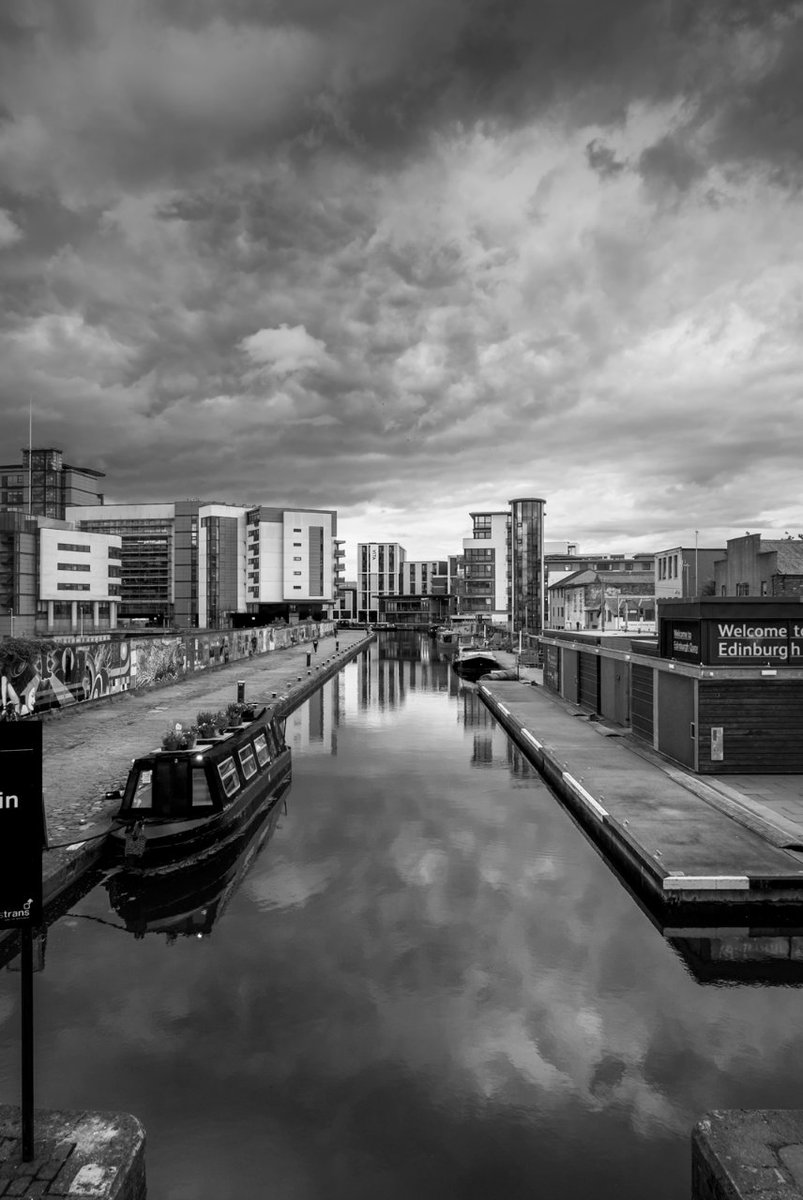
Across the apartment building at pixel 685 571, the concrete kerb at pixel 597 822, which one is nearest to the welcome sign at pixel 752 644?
the concrete kerb at pixel 597 822

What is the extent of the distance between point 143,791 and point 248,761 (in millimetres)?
4858

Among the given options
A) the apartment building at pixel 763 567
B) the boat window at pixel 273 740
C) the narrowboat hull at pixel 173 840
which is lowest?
the narrowboat hull at pixel 173 840

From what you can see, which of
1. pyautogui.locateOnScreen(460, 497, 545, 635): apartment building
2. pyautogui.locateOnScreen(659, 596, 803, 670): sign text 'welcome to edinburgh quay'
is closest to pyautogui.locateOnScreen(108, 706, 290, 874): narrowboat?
pyautogui.locateOnScreen(659, 596, 803, 670): sign text 'welcome to edinburgh quay'

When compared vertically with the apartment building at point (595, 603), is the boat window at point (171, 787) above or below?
below

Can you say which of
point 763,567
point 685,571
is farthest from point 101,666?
point 685,571

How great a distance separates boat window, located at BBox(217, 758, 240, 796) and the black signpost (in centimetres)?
1259

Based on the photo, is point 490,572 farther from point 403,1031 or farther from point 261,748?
point 403,1031

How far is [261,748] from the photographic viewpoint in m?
24.6

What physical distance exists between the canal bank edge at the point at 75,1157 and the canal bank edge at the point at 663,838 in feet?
33.5

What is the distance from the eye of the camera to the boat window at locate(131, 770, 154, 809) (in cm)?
1762

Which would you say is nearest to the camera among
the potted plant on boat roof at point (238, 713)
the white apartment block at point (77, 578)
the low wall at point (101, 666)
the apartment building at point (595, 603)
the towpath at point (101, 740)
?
the towpath at point (101, 740)

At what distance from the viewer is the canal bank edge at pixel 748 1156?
6.08m

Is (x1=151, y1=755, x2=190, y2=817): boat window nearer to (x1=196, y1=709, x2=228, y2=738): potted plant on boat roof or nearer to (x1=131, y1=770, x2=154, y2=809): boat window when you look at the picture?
(x1=131, y1=770, x2=154, y2=809): boat window

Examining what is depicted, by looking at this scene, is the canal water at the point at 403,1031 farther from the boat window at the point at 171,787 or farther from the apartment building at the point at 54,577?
the apartment building at the point at 54,577
